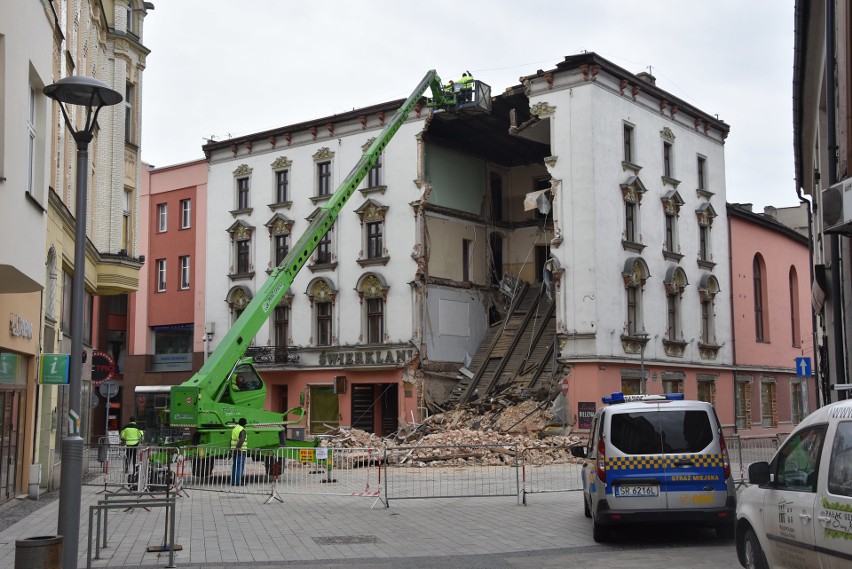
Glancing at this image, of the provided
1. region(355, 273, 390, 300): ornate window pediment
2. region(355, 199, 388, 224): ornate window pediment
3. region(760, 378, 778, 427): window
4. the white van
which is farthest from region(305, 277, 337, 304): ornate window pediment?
the white van

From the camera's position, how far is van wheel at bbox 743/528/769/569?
27.9ft

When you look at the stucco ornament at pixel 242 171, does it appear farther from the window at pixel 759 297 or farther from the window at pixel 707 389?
the window at pixel 759 297

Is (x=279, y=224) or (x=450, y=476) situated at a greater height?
(x=279, y=224)

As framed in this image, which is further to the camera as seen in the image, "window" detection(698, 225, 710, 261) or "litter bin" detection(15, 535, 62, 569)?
"window" detection(698, 225, 710, 261)

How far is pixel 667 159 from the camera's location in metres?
40.8

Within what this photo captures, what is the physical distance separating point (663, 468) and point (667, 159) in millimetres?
30316

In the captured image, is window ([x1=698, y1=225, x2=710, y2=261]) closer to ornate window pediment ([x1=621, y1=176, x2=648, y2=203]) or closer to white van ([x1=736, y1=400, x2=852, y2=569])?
ornate window pediment ([x1=621, y1=176, x2=648, y2=203])

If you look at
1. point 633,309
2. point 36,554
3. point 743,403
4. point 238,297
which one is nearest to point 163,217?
point 238,297

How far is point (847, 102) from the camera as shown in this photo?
1309 cm

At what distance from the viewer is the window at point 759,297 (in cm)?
4594

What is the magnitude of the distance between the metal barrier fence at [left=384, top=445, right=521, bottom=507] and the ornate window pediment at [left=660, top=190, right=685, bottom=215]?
52.1ft

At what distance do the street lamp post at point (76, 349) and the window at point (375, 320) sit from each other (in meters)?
30.9

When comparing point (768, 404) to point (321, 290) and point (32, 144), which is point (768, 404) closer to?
point (321, 290)

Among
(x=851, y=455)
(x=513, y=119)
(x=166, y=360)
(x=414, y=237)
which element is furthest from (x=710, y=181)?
(x=851, y=455)
